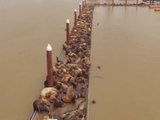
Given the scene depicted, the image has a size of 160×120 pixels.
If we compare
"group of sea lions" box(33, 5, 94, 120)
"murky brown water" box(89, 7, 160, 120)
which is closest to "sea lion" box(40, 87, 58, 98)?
"group of sea lions" box(33, 5, 94, 120)

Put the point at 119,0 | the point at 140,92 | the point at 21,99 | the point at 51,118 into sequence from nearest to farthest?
the point at 51,118 → the point at 21,99 → the point at 140,92 → the point at 119,0

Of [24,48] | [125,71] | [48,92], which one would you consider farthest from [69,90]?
[24,48]

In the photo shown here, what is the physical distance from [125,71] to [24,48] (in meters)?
5.22

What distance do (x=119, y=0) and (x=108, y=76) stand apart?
2591cm

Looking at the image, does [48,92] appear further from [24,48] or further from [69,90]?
[24,48]

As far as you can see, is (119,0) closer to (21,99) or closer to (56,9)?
(56,9)

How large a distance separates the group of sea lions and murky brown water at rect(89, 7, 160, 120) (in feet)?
1.53

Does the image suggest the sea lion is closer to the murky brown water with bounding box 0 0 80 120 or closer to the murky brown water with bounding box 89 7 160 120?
the murky brown water with bounding box 0 0 80 120

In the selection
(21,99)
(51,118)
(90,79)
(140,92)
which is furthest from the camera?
(90,79)

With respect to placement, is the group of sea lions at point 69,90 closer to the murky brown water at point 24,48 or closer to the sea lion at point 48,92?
the sea lion at point 48,92

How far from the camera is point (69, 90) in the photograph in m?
9.41

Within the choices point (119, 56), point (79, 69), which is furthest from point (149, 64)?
point (79, 69)

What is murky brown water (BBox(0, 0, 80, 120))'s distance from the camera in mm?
10098

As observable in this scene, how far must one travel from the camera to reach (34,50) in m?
15.0
